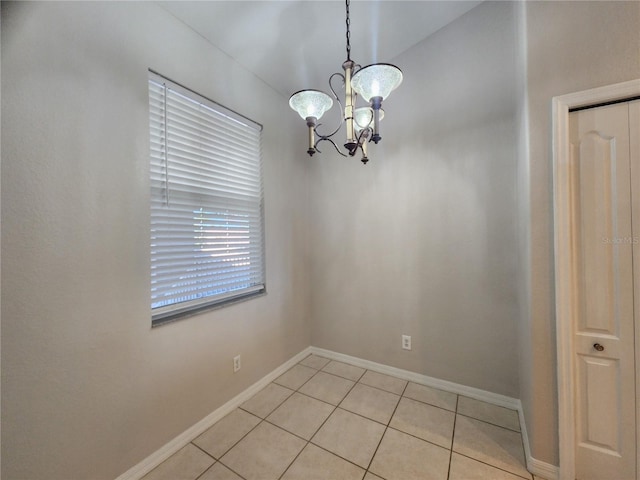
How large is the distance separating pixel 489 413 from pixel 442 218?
1576 millimetres

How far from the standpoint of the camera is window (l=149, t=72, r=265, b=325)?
1.62 meters

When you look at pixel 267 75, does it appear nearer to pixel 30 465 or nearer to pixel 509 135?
pixel 509 135

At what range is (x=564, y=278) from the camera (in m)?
1.30

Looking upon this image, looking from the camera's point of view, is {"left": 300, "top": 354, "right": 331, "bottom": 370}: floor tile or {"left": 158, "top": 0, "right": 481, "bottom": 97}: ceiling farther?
{"left": 300, "top": 354, "right": 331, "bottom": 370}: floor tile

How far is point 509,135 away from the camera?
192 centimetres

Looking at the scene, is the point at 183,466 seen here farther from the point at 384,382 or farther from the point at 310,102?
the point at 310,102

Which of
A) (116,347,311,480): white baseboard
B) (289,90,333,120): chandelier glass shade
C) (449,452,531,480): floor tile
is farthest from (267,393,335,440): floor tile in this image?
(289,90,333,120): chandelier glass shade

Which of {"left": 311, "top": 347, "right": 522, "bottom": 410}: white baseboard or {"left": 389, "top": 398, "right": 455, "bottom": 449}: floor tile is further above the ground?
{"left": 311, "top": 347, "right": 522, "bottom": 410}: white baseboard

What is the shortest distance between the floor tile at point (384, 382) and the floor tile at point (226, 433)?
1.07m

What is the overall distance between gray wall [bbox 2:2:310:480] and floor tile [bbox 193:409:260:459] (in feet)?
0.55

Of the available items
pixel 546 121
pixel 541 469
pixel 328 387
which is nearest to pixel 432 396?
pixel 541 469

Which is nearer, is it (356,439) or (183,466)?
(183,466)

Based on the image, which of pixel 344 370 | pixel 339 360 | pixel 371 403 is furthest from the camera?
pixel 339 360

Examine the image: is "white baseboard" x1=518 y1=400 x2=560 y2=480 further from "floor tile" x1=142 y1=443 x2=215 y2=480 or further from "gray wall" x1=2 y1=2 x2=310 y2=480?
"gray wall" x1=2 y1=2 x2=310 y2=480
